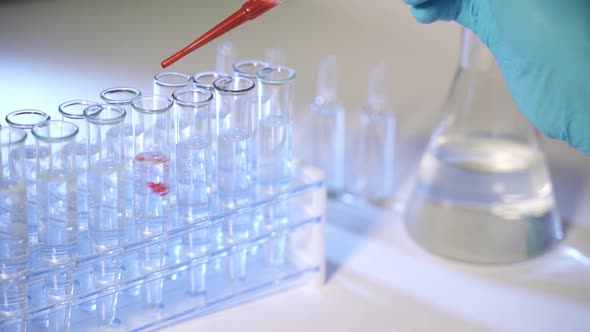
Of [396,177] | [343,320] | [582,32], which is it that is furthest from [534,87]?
[396,177]

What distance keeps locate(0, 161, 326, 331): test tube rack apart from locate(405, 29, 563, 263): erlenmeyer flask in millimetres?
284

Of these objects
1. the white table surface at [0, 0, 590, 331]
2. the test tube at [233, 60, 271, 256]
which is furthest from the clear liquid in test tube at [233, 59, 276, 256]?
the white table surface at [0, 0, 590, 331]

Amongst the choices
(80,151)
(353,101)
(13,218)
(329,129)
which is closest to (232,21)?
(80,151)

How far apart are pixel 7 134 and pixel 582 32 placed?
2.55ft

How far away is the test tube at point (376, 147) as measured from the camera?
61.9 inches

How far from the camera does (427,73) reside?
2117 mm

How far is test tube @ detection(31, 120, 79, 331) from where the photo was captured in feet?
3.20

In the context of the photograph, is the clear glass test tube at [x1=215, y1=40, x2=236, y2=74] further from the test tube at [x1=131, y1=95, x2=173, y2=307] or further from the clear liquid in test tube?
the test tube at [x1=131, y1=95, x2=173, y2=307]

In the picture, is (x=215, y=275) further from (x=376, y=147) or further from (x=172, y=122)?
(x=376, y=147)

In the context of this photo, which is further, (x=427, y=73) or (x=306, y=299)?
(x=427, y=73)

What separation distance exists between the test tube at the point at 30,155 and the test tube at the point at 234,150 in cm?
26

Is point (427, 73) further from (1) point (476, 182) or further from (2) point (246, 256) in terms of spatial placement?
(2) point (246, 256)

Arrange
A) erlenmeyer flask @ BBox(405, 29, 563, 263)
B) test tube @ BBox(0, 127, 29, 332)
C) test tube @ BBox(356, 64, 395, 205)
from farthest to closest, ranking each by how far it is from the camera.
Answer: test tube @ BBox(356, 64, 395, 205) → erlenmeyer flask @ BBox(405, 29, 563, 263) → test tube @ BBox(0, 127, 29, 332)

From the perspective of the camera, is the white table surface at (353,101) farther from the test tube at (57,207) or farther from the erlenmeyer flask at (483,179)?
the test tube at (57,207)
